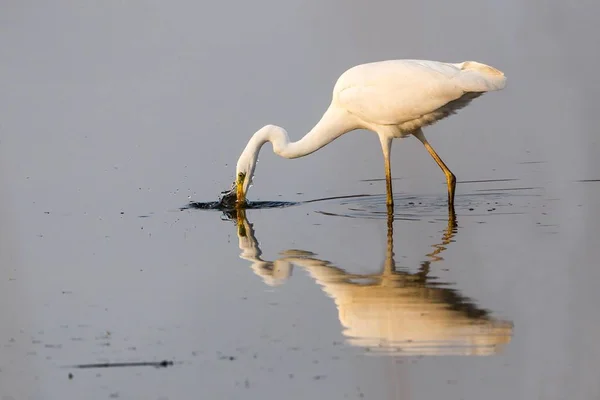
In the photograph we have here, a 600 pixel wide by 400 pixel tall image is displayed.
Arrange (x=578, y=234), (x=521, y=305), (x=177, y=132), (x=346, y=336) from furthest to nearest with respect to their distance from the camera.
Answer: (x=177, y=132) < (x=578, y=234) < (x=521, y=305) < (x=346, y=336)

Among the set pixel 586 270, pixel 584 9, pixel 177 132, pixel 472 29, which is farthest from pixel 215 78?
pixel 586 270

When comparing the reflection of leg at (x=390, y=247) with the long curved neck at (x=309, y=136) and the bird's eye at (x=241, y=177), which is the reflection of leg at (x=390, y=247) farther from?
the bird's eye at (x=241, y=177)

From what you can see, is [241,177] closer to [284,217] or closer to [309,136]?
[309,136]

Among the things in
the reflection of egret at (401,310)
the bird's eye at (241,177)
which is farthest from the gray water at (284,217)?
the bird's eye at (241,177)

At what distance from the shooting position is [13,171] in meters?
16.3

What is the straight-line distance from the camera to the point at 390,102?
1405 centimetres

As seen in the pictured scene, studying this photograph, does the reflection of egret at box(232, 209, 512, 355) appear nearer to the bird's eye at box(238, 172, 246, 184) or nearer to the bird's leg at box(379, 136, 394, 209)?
the bird's leg at box(379, 136, 394, 209)

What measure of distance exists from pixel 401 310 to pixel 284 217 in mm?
4721

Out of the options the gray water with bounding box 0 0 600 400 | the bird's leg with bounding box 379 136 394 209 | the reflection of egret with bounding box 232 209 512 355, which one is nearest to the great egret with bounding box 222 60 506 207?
the bird's leg with bounding box 379 136 394 209

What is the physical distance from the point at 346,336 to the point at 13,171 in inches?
344

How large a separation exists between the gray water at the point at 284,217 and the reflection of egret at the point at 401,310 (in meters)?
0.03

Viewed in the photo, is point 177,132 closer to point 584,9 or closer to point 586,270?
point 584,9

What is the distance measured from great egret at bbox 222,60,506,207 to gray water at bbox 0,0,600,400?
1.85 ft

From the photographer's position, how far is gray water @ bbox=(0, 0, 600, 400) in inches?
315
